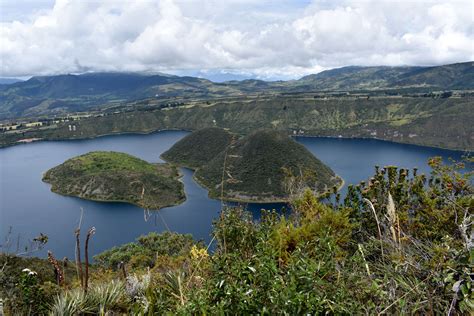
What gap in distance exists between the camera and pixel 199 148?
132 metres

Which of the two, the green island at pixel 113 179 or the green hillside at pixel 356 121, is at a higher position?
the green hillside at pixel 356 121

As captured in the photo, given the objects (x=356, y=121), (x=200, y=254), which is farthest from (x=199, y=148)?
(x=200, y=254)

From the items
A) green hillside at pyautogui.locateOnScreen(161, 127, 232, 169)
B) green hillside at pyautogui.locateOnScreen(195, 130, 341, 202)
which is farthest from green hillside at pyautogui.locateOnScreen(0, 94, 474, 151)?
green hillside at pyautogui.locateOnScreen(195, 130, 341, 202)

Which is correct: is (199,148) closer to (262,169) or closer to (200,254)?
(262,169)

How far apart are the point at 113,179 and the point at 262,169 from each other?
130 ft

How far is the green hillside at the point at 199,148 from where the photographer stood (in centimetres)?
12578

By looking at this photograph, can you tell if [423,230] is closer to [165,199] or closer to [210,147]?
[165,199]

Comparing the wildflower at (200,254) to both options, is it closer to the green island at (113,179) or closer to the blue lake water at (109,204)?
the blue lake water at (109,204)

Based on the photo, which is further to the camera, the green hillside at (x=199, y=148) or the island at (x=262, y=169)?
the green hillside at (x=199, y=148)

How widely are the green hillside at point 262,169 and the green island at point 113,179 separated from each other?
10330 millimetres

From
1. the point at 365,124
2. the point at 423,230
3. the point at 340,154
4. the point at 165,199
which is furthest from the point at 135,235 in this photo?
the point at 365,124

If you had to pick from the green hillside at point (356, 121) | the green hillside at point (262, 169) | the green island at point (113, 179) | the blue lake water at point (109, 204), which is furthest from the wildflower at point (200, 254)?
the green hillside at point (356, 121)

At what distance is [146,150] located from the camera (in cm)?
15462

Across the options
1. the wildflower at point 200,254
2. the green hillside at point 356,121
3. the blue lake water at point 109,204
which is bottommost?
the blue lake water at point 109,204
